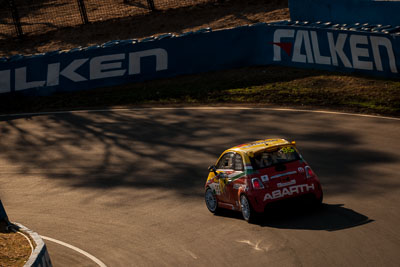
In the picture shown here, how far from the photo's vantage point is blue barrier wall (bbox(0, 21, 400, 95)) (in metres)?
30.0

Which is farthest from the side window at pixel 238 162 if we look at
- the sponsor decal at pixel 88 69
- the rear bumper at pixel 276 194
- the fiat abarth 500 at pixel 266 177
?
the sponsor decal at pixel 88 69

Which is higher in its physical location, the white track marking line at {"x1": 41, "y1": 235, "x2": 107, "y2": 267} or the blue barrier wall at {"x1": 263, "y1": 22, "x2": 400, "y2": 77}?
the blue barrier wall at {"x1": 263, "y1": 22, "x2": 400, "y2": 77}

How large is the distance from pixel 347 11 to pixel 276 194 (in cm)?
1864

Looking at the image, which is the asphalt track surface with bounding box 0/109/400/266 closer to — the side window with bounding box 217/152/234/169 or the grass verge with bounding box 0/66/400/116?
the side window with bounding box 217/152/234/169

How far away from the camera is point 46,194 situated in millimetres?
19469

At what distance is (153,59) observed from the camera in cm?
3088

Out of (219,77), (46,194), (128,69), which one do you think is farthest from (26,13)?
(46,194)

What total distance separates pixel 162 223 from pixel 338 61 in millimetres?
14538

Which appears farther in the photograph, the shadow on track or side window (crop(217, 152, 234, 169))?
side window (crop(217, 152, 234, 169))

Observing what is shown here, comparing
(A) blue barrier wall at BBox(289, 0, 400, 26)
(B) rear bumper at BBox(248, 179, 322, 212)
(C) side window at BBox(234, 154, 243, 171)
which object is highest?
(A) blue barrier wall at BBox(289, 0, 400, 26)

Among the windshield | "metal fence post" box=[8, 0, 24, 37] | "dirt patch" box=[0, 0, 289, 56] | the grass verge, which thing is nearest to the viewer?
the windshield

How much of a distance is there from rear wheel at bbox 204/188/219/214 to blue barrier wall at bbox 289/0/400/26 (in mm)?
15512

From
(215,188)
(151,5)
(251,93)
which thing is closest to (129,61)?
(251,93)

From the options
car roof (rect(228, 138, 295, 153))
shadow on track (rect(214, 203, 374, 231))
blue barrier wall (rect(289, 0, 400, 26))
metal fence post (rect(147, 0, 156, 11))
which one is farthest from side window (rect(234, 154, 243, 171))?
metal fence post (rect(147, 0, 156, 11))
